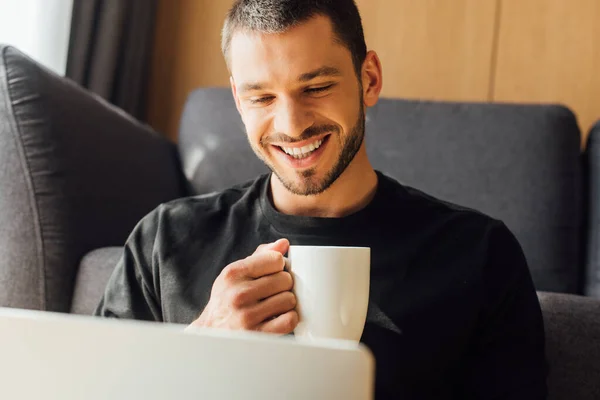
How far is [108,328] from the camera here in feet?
1.41

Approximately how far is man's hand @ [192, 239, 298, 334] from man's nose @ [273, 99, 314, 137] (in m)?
0.34

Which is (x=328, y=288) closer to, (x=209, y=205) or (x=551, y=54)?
(x=209, y=205)

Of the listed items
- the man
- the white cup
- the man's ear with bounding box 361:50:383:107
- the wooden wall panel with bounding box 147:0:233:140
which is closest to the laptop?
the white cup

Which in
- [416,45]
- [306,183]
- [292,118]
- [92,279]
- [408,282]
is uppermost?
[416,45]

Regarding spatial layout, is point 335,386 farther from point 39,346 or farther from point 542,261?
point 542,261

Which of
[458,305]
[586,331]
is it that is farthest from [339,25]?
[586,331]

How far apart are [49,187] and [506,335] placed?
2.91 ft

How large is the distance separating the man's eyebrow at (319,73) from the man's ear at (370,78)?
13 centimetres

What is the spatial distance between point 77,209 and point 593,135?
3.87 ft

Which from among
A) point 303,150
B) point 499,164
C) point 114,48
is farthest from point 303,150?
point 114,48

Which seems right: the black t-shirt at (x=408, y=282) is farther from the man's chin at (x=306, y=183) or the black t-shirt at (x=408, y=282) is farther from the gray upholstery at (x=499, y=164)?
the gray upholstery at (x=499, y=164)

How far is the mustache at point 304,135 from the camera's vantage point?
109 centimetres

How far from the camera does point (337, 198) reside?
1167 millimetres

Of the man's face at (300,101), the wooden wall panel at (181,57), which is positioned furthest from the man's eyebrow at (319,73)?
the wooden wall panel at (181,57)
